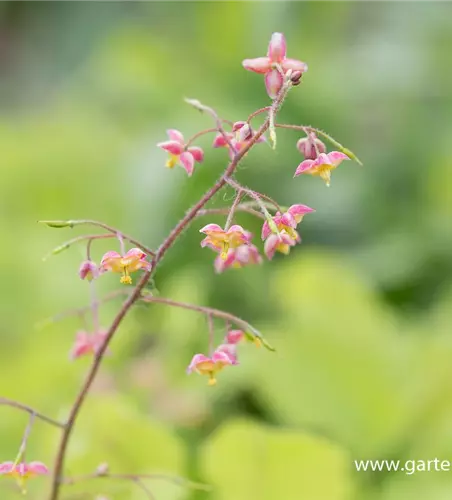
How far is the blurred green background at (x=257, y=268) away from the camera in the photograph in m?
0.94

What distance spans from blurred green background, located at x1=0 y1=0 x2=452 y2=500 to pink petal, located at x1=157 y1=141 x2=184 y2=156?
53 millimetres

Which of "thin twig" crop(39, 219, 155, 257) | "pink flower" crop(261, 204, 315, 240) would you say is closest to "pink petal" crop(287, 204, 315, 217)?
"pink flower" crop(261, 204, 315, 240)

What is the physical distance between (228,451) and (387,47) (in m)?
1.53

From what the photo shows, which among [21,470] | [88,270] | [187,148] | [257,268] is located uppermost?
[257,268]

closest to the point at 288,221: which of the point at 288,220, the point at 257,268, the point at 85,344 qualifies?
the point at 288,220

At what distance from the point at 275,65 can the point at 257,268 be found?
0.90 metres

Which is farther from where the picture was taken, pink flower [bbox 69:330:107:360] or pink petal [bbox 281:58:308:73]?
pink flower [bbox 69:330:107:360]

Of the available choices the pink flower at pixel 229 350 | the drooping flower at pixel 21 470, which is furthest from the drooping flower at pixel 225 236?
the drooping flower at pixel 21 470

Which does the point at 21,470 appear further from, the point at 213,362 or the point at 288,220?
the point at 288,220

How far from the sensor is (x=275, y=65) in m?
0.58

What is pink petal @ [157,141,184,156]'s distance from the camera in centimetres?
62

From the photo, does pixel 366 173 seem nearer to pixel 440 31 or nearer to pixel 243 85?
pixel 243 85

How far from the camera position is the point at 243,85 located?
74.9 inches

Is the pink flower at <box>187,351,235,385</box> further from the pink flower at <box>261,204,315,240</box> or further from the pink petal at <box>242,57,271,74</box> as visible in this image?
the pink petal at <box>242,57,271,74</box>
